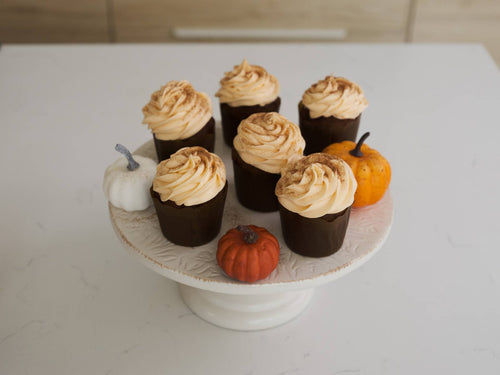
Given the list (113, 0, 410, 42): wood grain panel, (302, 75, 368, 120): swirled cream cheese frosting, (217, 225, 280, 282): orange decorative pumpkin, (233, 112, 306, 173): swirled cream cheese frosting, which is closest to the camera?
(217, 225, 280, 282): orange decorative pumpkin

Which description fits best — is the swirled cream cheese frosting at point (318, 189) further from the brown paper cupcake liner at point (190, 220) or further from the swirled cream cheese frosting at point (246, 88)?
the swirled cream cheese frosting at point (246, 88)

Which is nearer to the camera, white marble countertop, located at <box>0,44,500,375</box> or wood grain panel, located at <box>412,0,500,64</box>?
white marble countertop, located at <box>0,44,500,375</box>

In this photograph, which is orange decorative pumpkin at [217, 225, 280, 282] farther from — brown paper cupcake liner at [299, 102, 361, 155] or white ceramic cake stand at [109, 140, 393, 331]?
brown paper cupcake liner at [299, 102, 361, 155]

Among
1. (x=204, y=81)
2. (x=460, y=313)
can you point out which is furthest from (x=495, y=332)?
(x=204, y=81)

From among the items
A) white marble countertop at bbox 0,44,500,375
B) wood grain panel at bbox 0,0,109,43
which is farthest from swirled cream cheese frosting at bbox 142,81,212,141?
wood grain panel at bbox 0,0,109,43

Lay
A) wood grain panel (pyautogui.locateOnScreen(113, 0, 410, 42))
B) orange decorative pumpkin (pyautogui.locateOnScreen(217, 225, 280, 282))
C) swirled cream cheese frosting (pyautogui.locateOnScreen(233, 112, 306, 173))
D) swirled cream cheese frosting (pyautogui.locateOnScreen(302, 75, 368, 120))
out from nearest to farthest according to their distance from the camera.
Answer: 1. orange decorative pumpkin (pyautogui.locateOnScreen(217, 225, 280, 282))
2. swirled cream cheese frosting (pyautogui.locateOnScreen(233, 112, 306, 173))
3. swirled cream cheese frosting (pyautogui.locateOnScreen(302, 75, 368, 120))
4. wood grain panel (pyautogui.locateOnScreen(113, 0, 410, 42))

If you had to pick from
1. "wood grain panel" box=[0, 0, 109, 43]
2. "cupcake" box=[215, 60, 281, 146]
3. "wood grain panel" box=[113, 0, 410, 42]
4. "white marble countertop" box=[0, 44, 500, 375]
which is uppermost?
"cupcake" box=[215, 60, 281, 146]

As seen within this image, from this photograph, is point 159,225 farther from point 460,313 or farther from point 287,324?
point 460,313


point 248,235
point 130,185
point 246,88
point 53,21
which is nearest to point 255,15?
point 53,21
